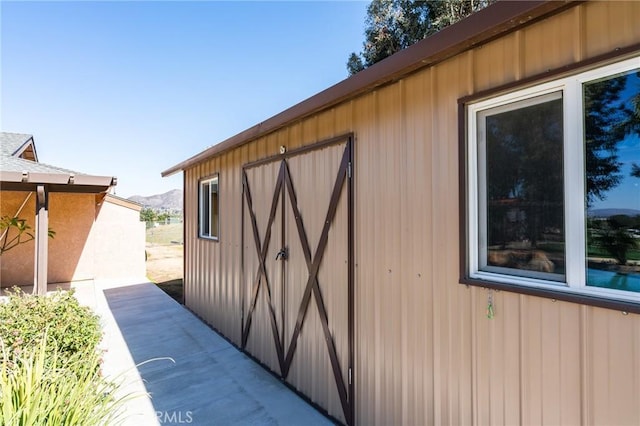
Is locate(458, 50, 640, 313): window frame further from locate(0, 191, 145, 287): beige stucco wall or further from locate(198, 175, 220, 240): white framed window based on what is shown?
locate(0, 191, 145, 287): beige stucco wall

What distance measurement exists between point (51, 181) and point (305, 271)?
5.27 meters

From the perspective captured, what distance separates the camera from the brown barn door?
296cm

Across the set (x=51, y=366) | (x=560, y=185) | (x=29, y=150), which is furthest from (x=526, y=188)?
(x=29, y=150)

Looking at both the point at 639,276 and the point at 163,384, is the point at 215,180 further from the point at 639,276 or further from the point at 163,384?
the point at 639,276

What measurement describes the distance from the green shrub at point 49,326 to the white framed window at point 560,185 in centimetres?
314

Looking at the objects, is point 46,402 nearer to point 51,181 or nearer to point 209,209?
point 209,209

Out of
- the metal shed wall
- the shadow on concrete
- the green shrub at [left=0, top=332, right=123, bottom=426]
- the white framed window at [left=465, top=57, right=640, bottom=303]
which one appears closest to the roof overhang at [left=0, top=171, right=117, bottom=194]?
the shadow on concrete

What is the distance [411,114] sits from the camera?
92.7 inches

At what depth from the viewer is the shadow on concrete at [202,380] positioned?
3.05 metres

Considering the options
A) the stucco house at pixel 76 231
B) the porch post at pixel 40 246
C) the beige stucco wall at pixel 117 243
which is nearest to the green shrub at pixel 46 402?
the porch post at pixel 40 246

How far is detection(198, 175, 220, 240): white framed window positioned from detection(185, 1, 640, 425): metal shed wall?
3222 mm

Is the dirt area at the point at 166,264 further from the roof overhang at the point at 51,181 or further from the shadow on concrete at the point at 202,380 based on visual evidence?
the roof overhang at the point at 51,181

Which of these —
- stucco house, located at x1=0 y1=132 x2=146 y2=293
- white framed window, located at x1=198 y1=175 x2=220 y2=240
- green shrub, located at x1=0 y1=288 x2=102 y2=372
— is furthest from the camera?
stucco house, located at x1=0 y1=132 x2=146 y2=293

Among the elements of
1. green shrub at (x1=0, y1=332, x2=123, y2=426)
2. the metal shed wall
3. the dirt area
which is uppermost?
the metal shed wall
